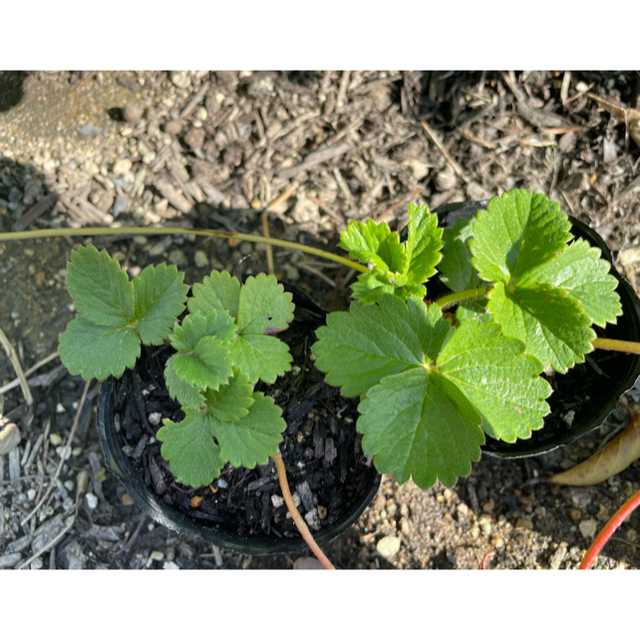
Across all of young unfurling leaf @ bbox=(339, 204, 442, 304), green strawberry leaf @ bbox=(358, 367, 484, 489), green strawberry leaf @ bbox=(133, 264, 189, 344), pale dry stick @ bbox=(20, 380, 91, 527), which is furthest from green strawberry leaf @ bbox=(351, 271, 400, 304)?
pale dry stick @ bbox=(20, 380, 91, 527)

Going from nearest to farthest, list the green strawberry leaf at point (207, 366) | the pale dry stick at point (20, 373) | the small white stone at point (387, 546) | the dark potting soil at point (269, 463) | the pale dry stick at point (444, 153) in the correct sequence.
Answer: the green strawberry leaf at point (207, 366), the dark potting soil at point (269, 463), the small white stone at point (387, 546), the pale dry stick at point (20, 373), the pale dry stick at point (444, 153)

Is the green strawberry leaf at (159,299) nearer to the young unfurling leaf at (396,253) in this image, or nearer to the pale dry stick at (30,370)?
the young unfurling leaf at (396,253)

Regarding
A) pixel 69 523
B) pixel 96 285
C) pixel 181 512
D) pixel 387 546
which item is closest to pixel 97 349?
pixel 96 285

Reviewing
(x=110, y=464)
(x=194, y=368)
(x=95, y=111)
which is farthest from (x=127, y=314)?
(x=95, y=111)

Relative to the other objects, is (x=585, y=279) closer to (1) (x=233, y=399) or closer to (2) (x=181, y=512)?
(1) (x=233, y=399)

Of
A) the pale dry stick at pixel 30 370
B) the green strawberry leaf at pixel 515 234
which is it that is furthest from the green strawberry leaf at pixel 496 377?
the pale dry stick at pixel 30 370

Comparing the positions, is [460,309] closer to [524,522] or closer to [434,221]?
[434,221]
